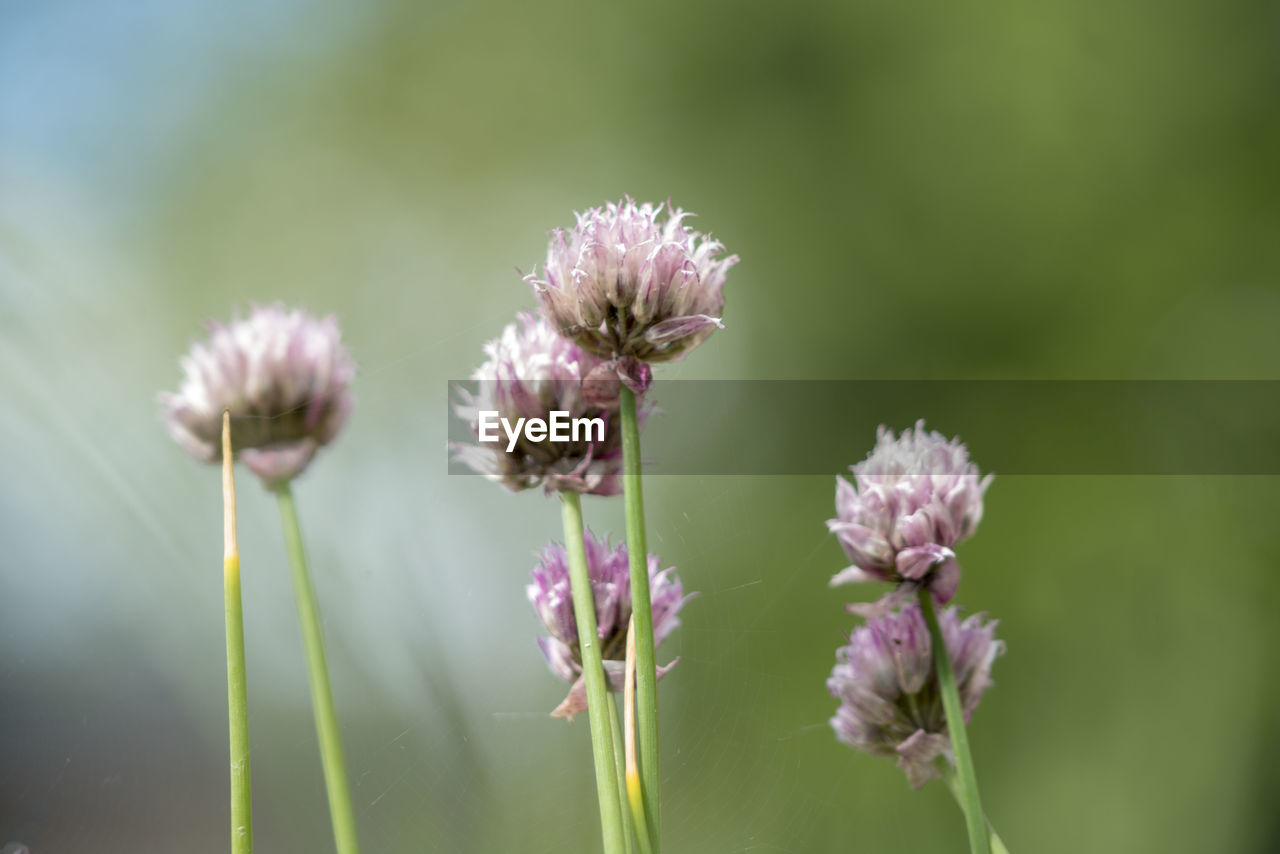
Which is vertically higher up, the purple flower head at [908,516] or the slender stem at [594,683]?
the purple flower head at [908,516]

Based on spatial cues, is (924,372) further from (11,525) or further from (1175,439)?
(11,525)

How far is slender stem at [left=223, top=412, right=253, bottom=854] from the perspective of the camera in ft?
0.51

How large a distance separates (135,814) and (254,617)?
0.38 feet

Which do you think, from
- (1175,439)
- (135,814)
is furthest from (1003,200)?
(135,814)

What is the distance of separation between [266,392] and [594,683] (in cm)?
11
